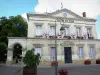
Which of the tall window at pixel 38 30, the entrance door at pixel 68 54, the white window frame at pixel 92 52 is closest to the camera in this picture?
the tall window at pixel 38 30

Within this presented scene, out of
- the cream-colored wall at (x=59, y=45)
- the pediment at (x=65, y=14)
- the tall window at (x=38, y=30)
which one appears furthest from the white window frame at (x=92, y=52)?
the tall window at (x=38, y=30)

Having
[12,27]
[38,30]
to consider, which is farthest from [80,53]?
[12,27]

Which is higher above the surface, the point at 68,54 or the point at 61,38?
the point at 61,38

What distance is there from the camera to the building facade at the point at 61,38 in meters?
23.1

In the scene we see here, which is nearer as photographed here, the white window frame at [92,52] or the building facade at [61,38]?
the building facade at [61,38]

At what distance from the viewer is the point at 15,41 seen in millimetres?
22422

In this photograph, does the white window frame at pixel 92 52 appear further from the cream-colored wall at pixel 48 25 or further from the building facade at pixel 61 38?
the cream-colored wall at pixel 48 25

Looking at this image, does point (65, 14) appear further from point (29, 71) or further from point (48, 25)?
point (29, 71)

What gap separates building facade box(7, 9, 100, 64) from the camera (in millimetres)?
23125

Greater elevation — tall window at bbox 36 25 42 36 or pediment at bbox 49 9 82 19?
pediment at bbox 49 9 82 19

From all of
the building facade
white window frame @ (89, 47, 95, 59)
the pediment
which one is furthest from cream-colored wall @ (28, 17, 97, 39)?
white window frame @ (89, 47, 95, 59)

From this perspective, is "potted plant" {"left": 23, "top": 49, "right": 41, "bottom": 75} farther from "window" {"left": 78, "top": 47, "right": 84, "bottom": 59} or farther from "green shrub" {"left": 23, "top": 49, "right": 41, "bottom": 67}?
"window" {"left": 78, "top": 47, "right": 84, "bottom": 59}

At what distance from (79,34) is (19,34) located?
1870cm

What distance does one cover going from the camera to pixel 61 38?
24.4m
